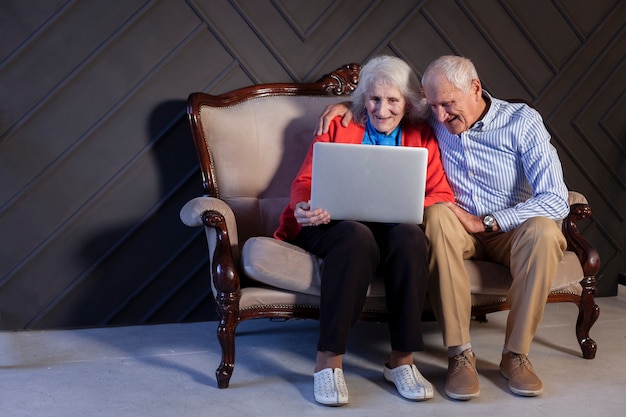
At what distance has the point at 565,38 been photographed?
3.41 m

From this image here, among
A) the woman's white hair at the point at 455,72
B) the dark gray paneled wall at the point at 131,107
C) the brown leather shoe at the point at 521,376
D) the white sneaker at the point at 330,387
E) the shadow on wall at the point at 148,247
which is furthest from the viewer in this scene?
the shadow on wall at the point at 148,247

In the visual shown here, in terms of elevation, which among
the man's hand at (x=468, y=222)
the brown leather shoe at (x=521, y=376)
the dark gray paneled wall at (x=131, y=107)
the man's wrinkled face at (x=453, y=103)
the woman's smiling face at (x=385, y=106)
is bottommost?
the brown leather shoe at (x=521, y=376)

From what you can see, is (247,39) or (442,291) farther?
(247,39)

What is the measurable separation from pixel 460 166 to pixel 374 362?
30.0 inches

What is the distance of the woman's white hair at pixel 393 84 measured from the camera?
259cm

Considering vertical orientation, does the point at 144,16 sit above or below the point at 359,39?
above

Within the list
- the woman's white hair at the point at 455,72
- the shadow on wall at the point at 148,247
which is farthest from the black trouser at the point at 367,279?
the shadow on wall at the point at 148,247

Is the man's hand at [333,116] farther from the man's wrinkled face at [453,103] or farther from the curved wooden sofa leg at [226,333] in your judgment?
the curved wooden sofa leg at [226,333]

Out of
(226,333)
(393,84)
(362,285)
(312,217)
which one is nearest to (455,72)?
(393,84)

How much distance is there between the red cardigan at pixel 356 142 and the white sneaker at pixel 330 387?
56 centimetres

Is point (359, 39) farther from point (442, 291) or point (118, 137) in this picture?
point (442, 291)

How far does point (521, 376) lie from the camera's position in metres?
2.34

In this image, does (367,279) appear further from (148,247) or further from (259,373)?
(148,247)

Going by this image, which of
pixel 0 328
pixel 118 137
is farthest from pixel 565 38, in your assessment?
pixel 0 328
